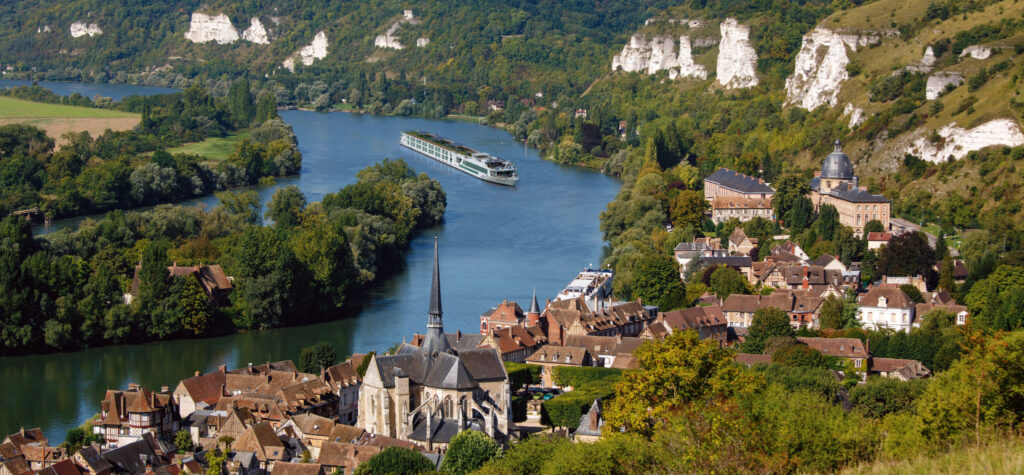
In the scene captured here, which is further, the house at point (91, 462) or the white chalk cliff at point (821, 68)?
the white chalk cliff at point (821, 68)

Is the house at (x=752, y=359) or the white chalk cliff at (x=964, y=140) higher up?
the white chalk cliff at (x=964, y=140)

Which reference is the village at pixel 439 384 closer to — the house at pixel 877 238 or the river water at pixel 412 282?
the river water at pixel 412 282

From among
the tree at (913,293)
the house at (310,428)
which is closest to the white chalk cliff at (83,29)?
the tree at (913,293)

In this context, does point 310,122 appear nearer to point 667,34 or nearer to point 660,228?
point 667,34

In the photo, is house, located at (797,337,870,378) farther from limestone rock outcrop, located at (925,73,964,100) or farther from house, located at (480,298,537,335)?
limestone rock outcrop, located at (925,73,964,100)

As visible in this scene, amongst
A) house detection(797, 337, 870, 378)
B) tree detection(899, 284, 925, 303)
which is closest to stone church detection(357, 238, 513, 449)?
house detection(797, 337, 870, 378)
